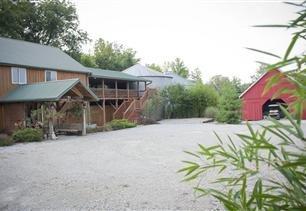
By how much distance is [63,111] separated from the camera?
18.2 metres

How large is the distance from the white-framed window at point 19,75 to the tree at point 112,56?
2789cm

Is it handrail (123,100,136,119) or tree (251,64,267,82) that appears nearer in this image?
tree (251,64,267,82)

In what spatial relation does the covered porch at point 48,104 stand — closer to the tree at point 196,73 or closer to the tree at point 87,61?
the tree at point 87,61

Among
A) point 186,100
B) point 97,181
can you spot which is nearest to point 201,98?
point 186,100

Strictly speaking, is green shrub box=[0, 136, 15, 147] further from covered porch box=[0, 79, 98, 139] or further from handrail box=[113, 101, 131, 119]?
handrail box=[113, 101, 131, 119]

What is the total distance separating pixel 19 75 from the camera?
2053 centimetres

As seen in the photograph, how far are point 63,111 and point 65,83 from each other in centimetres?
184

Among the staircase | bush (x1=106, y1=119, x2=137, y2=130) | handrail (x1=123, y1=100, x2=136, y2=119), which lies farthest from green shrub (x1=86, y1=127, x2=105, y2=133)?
handrail (x1=123, y1=100, x2=136, y2=119)

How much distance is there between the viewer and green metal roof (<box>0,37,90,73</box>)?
2051cm

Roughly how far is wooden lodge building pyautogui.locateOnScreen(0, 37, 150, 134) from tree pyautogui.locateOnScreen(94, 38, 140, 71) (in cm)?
2188

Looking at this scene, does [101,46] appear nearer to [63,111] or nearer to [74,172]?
[63,111]

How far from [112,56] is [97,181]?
4506cm

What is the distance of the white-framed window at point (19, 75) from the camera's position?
20.2 m

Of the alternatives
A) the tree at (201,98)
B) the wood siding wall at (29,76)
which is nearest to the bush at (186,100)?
the tree at (201,98)
